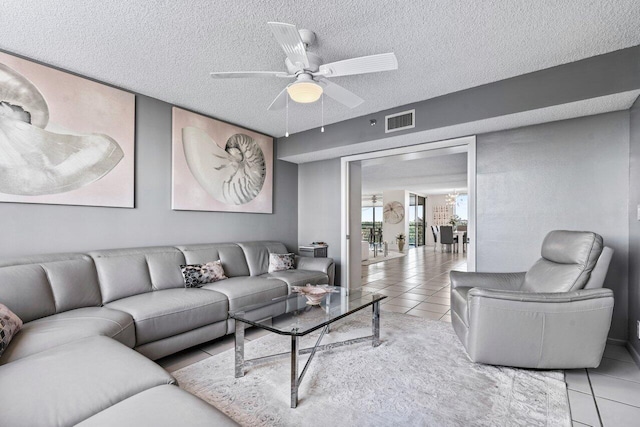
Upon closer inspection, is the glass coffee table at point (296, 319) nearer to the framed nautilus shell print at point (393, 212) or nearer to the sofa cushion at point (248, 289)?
the sofa cushion at point (248, 289)

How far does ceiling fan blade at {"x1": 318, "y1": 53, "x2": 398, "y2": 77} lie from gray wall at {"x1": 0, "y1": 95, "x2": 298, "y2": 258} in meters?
2.19

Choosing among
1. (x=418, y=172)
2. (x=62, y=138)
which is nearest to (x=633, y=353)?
(x=62, y=138)

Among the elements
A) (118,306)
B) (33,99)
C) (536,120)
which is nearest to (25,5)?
(33,99)

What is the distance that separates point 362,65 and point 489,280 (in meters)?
2.41

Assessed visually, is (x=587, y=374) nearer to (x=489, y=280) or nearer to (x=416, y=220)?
A: (x=489, y=280)

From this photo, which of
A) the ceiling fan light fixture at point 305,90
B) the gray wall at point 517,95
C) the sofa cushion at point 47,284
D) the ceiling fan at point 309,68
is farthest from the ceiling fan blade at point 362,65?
the sofa cushion at point 47,284

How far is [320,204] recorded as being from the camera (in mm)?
4980

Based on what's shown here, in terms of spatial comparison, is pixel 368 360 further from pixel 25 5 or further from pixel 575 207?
pixel 25 5

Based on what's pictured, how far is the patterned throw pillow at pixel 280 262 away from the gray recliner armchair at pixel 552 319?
229 centimetres

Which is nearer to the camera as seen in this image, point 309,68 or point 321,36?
point 309,68

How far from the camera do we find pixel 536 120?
3.09m

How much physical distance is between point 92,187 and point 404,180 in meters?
7.85

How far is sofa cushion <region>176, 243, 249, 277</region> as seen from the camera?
3.37 m

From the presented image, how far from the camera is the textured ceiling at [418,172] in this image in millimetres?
6472
